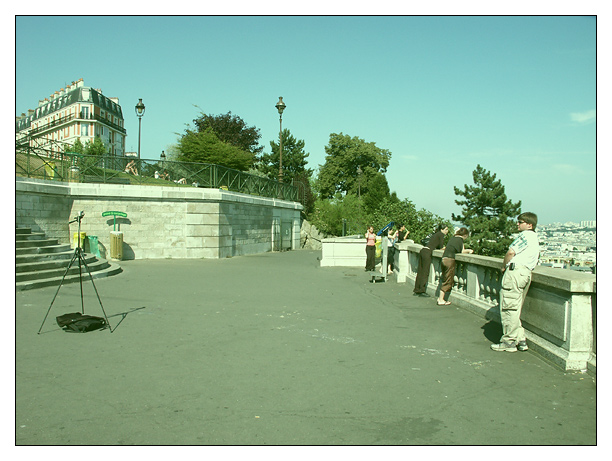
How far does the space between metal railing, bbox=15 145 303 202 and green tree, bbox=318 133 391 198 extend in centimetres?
4418

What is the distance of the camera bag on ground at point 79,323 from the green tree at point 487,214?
6086 centimetres

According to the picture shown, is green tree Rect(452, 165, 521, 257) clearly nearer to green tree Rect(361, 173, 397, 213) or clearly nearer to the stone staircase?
green tree Rect(361, 173, 397, 213)

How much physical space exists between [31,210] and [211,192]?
665 cm

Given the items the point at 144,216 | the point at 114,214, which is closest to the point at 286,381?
the point at 114,214

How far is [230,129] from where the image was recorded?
4678 centimetres

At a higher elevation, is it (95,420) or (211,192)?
(211,192)

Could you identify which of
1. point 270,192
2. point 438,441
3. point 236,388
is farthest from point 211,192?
point 438,441

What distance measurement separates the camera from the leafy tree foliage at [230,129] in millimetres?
Result: 46094

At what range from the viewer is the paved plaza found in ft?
12.3

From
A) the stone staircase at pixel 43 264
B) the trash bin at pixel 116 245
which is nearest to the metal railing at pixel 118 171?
the trash bin at pixel 116 245

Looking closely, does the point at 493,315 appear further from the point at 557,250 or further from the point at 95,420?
the point at 95,420

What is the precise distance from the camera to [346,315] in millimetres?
8719

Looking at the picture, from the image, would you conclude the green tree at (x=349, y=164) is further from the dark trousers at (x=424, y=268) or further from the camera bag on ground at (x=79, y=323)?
the camera bag on ground at (x=79, y=323)

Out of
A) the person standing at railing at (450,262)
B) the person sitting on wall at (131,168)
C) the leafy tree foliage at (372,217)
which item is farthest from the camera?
the leafy tree foliage at (372,217)
